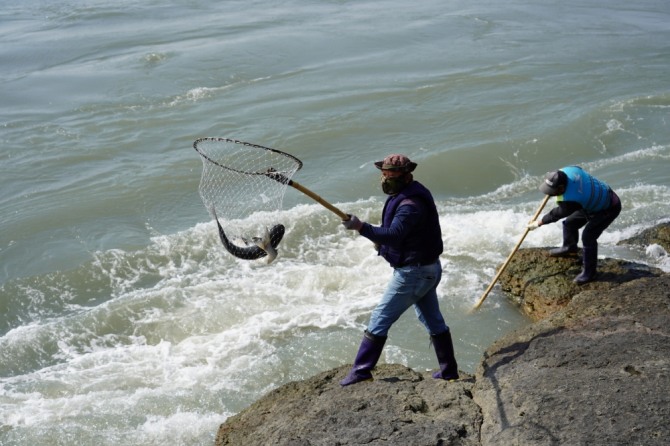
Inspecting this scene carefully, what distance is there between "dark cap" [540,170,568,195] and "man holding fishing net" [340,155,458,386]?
206 cm

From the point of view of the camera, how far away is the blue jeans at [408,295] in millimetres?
5934

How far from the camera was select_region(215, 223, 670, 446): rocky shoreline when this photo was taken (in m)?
5.28

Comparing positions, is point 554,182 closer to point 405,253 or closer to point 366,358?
point 405,253

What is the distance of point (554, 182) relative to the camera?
7.60m

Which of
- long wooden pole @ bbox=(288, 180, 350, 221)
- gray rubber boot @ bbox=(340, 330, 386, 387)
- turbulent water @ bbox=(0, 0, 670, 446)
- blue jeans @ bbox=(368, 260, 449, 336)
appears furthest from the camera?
turbulent water @ bbox=(0, 0, 670, 446)

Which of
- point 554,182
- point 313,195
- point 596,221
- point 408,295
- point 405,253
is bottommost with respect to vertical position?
point 596,221

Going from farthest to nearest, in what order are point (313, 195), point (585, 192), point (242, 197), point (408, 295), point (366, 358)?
point (242, 197) < point (585, 192) < point (366, 358) < point (408, 295) < point (313, 195)

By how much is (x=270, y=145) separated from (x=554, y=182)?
8961 mm

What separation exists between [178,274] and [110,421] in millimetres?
3683

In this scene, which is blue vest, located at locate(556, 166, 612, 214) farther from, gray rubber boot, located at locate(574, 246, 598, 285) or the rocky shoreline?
the rocky shoreline

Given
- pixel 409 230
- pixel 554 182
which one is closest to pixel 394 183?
pixel 409 230

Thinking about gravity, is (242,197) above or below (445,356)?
above

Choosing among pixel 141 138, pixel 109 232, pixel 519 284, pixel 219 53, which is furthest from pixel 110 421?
pixel 219 53

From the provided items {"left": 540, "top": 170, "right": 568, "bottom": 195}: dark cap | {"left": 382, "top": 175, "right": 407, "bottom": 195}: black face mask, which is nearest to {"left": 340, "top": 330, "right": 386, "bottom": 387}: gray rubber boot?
{"left": 382, "top": 175, "right": 407, "bottom": 195}: black face mask
